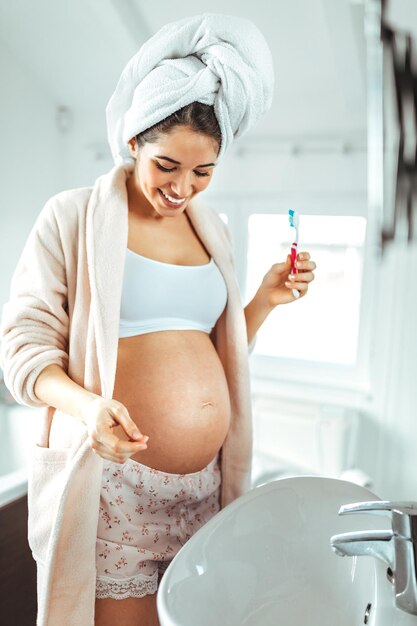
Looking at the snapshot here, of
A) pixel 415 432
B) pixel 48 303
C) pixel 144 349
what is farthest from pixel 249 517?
pixel 415 432

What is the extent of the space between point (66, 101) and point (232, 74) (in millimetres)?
446

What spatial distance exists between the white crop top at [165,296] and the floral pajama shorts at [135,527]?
0.22 m

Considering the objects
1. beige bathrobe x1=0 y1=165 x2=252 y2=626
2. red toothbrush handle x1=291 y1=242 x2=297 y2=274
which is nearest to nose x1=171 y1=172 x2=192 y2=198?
beige bathrobe x1=0 y1=165 x2=252 y2=626

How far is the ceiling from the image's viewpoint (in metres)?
0.85

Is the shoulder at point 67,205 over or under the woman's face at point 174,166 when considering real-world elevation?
under

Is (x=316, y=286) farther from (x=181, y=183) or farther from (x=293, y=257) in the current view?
(x=181, y=183)

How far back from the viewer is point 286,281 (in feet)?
2.91

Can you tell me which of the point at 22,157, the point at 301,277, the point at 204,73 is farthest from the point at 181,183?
the point at 22,157

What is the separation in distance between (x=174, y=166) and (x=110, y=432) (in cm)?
38

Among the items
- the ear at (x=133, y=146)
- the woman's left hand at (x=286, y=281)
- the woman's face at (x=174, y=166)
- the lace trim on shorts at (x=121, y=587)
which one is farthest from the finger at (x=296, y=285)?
the lace trim on shorts at (x=121, y=587)

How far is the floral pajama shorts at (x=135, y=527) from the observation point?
77 centimetres

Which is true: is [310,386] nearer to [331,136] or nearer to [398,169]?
[331,136]

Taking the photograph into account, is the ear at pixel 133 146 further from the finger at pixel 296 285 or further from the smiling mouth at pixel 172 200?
the finger at pixel 296 285

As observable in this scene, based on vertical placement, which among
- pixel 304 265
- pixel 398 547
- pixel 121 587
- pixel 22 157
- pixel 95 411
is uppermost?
pixel 22 157
